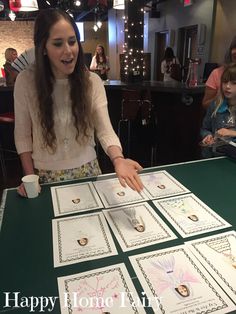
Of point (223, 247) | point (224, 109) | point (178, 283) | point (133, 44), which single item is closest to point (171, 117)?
point (133, 44)

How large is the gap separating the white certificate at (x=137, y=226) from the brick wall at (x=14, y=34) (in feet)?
36.2

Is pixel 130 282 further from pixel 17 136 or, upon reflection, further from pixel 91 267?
pixel 17 136

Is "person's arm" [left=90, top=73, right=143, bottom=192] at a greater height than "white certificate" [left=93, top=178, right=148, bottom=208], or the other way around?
"person's arm" [left=90, top=73, right=143, bottom=192]

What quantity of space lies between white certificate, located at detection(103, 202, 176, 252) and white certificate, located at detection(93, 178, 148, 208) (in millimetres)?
47

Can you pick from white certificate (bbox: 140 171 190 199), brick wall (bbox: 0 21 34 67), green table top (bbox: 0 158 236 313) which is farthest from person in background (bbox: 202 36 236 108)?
brick wall (bbox: 0 21 34 67)

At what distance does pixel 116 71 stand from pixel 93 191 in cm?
941

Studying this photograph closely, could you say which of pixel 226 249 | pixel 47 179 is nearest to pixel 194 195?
pixel 226 249

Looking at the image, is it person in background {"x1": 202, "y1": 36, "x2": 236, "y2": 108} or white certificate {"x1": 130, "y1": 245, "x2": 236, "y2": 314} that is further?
person in background {"x1": 202, "y1": 36, "x2": 236, "y2": 108}

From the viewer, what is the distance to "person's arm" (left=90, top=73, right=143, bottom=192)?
42.3 inches

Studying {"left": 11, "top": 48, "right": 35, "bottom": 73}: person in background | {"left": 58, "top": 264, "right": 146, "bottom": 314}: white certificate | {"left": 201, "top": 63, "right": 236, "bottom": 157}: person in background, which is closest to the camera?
{"left": 58, "top": 264, "right": 146, "bottom": 314}: white certificate

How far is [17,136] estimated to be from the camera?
54.0 inches

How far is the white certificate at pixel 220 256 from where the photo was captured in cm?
79

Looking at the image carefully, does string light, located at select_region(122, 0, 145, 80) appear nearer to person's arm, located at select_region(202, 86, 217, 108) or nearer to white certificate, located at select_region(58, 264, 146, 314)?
person's arm, located at select_region(202, 86, 217, 108)

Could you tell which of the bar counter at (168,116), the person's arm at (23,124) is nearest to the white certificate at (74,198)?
the person's arm at (23,124)
